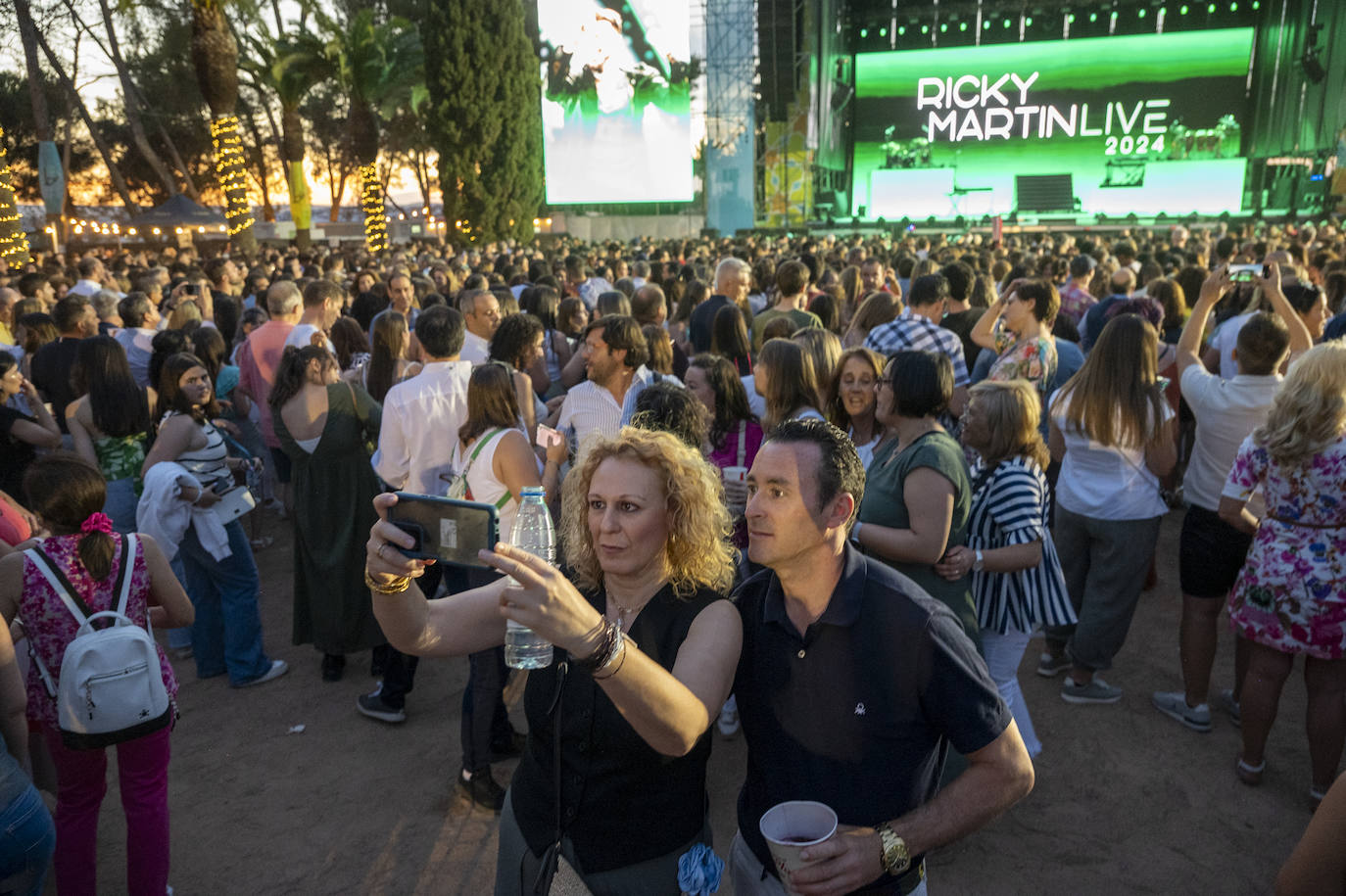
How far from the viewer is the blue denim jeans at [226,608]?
173 inches

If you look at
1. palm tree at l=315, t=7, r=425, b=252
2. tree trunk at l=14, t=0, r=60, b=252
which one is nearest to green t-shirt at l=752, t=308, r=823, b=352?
palm tree at l=315, t=7, r=425, b=252

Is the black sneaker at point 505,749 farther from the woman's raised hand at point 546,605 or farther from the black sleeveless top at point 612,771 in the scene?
the woman's raised hand at point 546,605

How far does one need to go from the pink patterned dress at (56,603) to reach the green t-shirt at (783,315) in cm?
387

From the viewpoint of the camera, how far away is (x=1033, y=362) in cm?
485

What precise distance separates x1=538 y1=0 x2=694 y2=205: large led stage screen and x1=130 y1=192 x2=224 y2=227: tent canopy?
415 inches

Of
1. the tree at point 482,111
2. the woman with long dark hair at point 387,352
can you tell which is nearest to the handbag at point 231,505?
the woman with long dark hair at point 387,352

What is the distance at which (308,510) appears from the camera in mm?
4363

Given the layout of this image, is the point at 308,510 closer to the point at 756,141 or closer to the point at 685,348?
the point at 685,348

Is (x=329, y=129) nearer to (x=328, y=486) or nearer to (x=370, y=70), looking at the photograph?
(x=370, y=70)

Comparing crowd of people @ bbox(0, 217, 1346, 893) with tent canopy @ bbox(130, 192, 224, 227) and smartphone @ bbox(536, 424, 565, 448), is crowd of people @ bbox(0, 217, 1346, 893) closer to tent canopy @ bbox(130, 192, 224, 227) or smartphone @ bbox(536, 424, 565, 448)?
smartphone @ bbox(536, 424, 565, 448)

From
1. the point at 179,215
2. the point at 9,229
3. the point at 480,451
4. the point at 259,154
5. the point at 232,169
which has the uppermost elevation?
the point at 259,154

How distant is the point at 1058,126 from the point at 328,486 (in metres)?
32.0

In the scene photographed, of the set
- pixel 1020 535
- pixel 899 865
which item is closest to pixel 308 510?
pixel 1020 535

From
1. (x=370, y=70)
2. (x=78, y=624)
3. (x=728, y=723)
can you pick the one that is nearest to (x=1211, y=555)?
(x=728, y=723)
